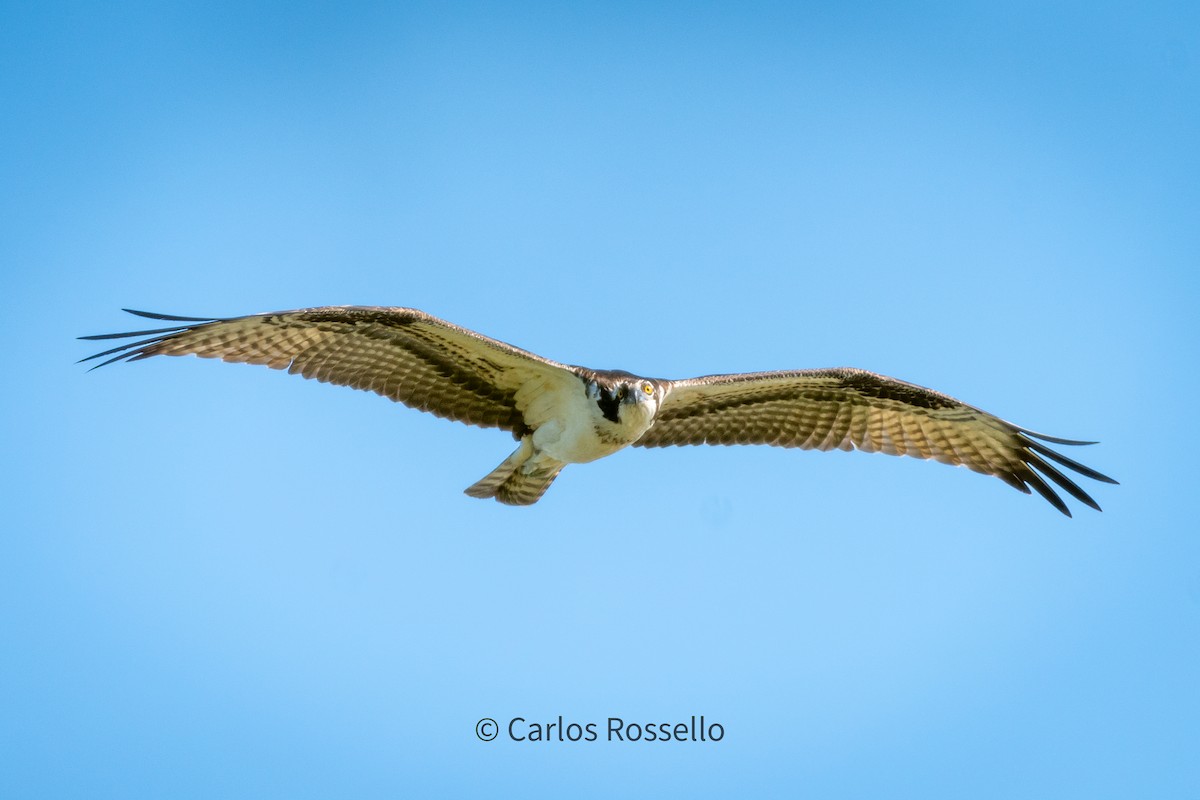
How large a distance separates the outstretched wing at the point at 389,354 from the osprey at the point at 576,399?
11mm

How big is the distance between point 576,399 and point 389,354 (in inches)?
61.9

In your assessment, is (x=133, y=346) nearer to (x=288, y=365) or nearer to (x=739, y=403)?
(x=288, y=365)

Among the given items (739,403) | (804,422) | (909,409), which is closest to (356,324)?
(739,403)

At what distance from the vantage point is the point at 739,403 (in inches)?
388

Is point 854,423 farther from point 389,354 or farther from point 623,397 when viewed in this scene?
point 389,354

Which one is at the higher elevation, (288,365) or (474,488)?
(288,365)

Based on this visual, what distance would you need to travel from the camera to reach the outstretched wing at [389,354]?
8.41 meters

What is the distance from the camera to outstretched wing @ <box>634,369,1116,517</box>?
375 inches

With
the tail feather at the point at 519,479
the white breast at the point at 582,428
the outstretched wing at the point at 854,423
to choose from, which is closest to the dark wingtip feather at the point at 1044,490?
the outstretched wing at the point at 854,423

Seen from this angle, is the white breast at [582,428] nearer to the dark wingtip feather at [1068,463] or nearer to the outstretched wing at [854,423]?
the outstretched wing at [854,423]

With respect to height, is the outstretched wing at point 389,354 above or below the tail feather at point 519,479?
above

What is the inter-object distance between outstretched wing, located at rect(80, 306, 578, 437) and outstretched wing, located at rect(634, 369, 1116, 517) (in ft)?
4.49

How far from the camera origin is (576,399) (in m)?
8.70

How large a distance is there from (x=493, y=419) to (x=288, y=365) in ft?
5.70
